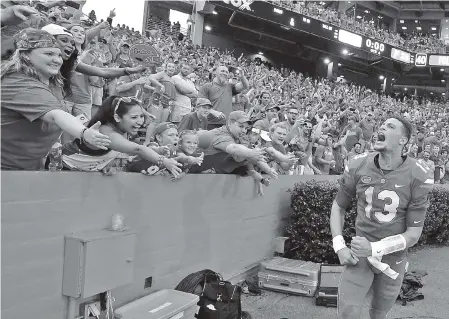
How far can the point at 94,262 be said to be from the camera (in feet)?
11.9

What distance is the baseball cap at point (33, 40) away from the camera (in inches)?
125

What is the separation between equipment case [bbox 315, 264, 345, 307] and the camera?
5.70 m

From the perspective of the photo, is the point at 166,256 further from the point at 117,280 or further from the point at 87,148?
the point at 87,148

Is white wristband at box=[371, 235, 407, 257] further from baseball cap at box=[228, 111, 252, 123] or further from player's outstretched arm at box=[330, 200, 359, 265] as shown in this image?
baseball cap at box=[228, 111, 252, 123]

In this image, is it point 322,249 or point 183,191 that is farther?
point 322,249

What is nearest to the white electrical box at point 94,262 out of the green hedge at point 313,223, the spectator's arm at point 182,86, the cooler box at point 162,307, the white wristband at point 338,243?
the cooler box at point 162,307

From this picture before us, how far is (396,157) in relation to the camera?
385 cm

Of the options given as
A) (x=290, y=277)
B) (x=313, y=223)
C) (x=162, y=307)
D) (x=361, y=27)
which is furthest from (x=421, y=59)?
(x=162, y=307)

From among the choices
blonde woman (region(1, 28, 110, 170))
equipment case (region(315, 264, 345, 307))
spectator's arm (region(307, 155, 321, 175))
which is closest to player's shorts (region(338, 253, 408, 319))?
equipment case (region(315, 264, 345, 307))

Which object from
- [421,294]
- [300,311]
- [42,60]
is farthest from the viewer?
[421,294]

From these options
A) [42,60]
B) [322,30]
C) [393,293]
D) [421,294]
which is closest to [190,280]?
[393,293]

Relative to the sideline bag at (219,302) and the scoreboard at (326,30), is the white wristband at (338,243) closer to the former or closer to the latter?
the sideline bag at (219,302)

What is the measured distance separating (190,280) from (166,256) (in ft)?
1.12

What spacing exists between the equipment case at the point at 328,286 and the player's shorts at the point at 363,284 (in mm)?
1872
